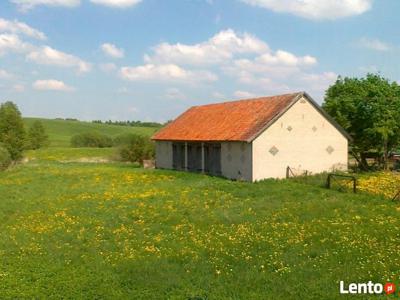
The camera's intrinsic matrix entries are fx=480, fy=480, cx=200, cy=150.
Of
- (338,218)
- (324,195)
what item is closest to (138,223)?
(338,218)

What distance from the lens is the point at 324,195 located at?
23.0 meters

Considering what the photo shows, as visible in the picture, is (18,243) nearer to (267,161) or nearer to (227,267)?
(227,267)

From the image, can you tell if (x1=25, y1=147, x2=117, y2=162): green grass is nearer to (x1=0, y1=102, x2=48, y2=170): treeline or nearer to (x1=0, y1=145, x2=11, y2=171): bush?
(x1=0, y1=102, x2=48, y2=170): treeline

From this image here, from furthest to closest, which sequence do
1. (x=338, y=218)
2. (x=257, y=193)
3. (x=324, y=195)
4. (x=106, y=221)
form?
(x=257, y=193) → (x=324, y=195) → (x=106, y=221) → (x=338, y=218)

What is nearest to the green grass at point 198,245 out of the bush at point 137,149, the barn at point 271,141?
the barn at point 271,141

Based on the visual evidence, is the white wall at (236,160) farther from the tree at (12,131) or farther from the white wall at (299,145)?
the tree at (12,131)

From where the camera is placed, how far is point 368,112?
3894cm

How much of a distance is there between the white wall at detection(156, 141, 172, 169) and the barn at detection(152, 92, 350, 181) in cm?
536

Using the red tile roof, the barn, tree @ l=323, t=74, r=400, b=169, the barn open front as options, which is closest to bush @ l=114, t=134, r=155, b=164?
the red tile roof

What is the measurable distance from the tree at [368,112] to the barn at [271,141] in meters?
4.87

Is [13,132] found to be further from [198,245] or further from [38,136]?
[198,245]

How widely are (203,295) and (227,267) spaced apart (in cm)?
190

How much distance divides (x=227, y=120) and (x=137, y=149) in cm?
2053

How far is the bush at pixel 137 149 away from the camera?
2174 inches
